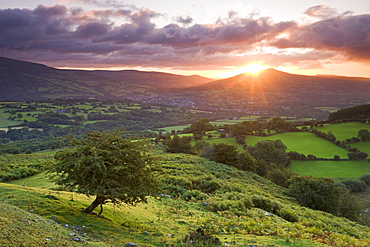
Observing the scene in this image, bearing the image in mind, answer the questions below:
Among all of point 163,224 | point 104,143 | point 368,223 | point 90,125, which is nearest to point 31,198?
point 104,143

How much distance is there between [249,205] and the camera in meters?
19.9

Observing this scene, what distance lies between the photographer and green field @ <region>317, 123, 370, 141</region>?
92.8 meters

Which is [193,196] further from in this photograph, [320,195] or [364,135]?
[364,135]

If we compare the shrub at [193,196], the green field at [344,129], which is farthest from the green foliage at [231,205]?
the green field at [344,129]

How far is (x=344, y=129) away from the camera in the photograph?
3964 inches

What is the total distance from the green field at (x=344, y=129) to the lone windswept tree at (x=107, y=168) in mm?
96328

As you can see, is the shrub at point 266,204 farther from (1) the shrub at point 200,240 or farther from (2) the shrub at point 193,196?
(1) the shrub at point 200,240

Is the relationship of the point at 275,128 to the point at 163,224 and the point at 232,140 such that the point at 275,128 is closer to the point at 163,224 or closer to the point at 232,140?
the point at 232,140

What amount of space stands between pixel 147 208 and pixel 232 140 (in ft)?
243

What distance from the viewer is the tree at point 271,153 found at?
67.1 meters

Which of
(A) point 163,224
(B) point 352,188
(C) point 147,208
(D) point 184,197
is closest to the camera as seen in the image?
(A) point 163,224

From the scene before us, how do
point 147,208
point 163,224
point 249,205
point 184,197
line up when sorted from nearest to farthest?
1. point 163,224
2. point 147,208
3. point 249,205
4. point 184,197

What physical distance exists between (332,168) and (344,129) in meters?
44.1

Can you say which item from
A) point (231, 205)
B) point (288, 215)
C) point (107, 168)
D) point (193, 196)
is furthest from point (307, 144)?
point (107, 168)
